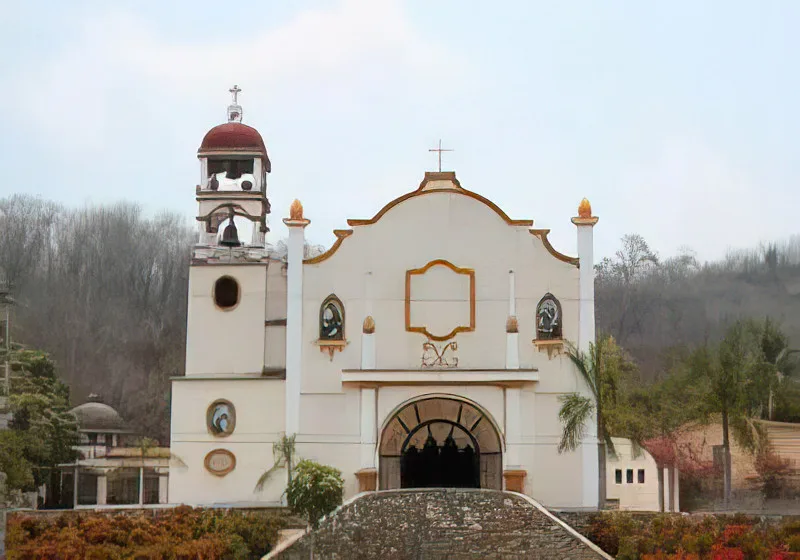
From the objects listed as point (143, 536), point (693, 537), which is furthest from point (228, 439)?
point (693, 537)

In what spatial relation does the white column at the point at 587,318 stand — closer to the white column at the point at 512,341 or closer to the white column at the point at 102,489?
the white column at the point at 512,341

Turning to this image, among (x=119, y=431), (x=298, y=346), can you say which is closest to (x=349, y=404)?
(x=298, y=346)

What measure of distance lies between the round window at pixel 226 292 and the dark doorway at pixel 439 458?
5896 millimetres

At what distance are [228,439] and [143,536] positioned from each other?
5.95 metres

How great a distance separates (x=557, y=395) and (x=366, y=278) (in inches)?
225

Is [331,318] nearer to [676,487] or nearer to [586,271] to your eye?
[586,271]

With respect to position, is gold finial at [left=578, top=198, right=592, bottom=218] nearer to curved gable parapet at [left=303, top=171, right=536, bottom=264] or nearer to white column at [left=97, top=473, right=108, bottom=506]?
curved gable parapet at [left=303, top=171, right=536, bottom=264]

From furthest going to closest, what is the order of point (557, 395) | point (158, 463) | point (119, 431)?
point (119, 431), point (158, 463), point (557, 395)

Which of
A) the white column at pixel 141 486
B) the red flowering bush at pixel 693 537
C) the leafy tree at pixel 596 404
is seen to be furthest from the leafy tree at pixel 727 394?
the white column at pixel 141 486

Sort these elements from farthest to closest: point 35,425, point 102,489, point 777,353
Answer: point 777,353
point 102,489
point 35,425

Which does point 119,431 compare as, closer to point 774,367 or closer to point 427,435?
Result: point 427,435

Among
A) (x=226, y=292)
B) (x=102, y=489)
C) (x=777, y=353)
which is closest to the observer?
(x=226, y=292)

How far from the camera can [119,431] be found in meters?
36.6

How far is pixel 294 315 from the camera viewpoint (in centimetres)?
2975
